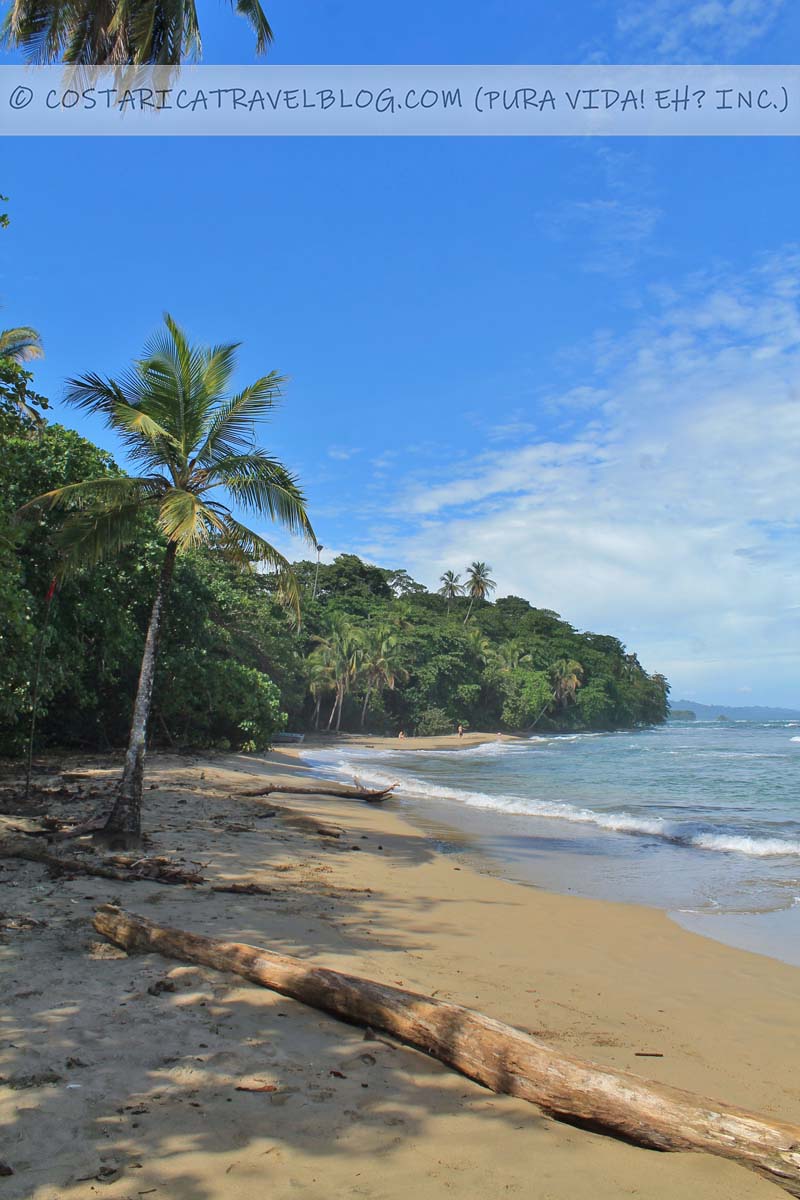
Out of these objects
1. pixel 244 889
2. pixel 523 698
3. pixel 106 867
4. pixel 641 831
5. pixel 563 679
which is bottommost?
pixel 641 831

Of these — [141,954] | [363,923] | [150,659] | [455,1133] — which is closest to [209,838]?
[150,659]

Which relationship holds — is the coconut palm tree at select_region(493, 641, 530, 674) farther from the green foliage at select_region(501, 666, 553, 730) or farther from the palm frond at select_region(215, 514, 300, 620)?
the palm frond at select_region(215, 514, 300, 620)

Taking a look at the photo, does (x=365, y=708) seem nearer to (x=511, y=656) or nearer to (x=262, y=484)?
(x=511, y=656)

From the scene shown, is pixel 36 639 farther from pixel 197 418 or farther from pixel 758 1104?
pixel 758 1104

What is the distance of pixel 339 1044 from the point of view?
12.7 feet

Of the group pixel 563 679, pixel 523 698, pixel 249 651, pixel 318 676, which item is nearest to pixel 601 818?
pixel 249 651

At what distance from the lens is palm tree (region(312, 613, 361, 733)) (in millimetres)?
50656

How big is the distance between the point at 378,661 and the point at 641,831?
39.7 m

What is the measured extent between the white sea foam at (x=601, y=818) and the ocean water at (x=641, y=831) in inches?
1.5

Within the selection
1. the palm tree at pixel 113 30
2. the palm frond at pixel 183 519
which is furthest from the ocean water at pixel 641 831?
the palm tree at pixel 113 30

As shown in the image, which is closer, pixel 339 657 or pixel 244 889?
pixel 244 889

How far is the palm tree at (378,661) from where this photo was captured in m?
54.0

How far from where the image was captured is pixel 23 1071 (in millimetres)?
3332

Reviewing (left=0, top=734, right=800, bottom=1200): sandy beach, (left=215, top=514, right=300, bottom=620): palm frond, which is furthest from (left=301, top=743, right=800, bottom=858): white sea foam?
(left=215, top=514, right=300, bottom=620): palm frond
